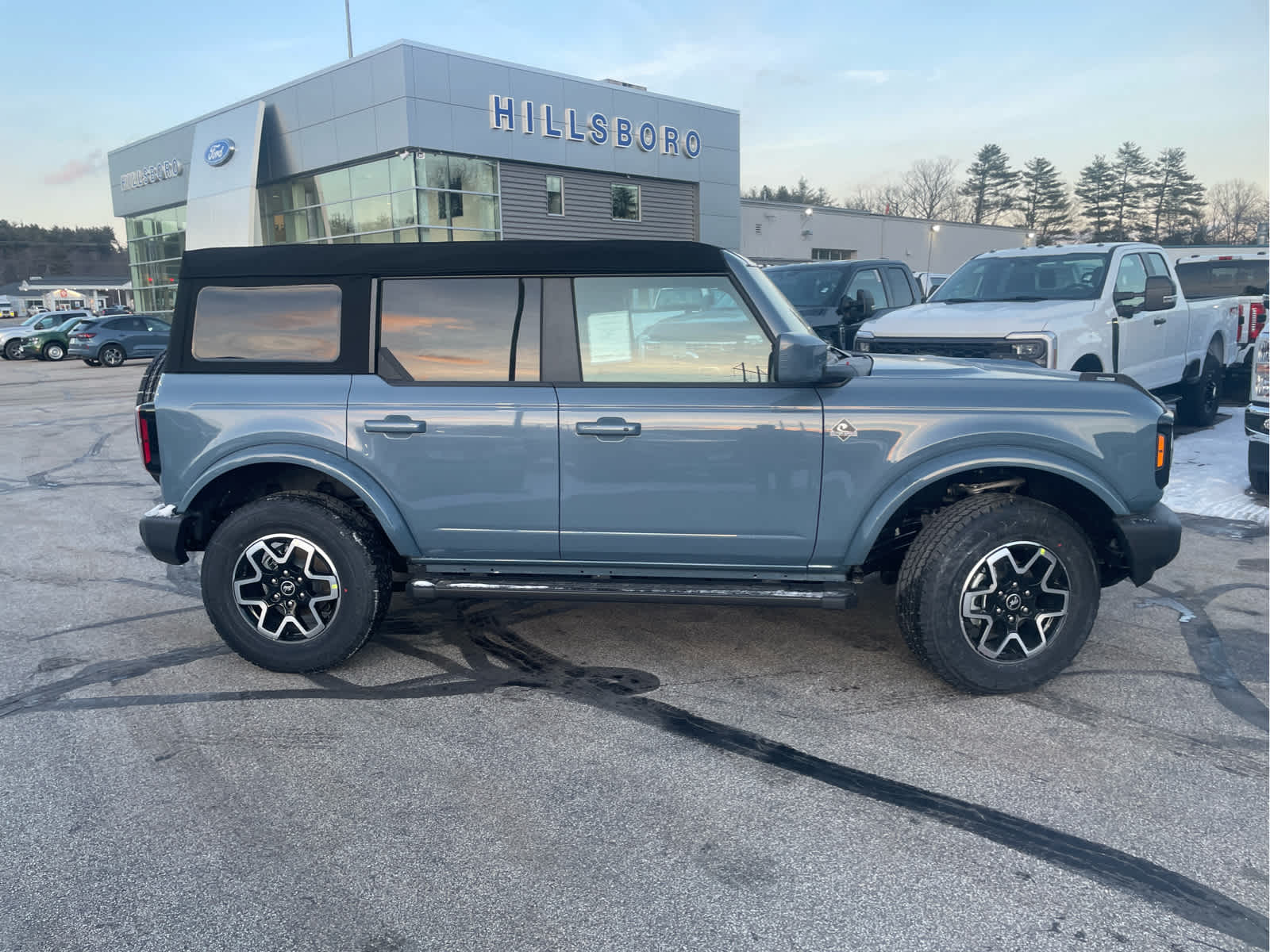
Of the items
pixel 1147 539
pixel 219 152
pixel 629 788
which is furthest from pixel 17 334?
pixel 1147 539

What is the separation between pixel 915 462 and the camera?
381 cm

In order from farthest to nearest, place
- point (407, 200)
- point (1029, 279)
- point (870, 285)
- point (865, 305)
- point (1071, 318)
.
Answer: point (407, 200) → point (870, 285) → point (865, 305) → point (1029, 279) → point (1071, 318)

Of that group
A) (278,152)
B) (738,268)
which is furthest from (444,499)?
(278,152)

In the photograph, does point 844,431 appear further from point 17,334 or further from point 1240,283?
point 17,334

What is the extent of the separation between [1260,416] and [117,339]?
29157mm

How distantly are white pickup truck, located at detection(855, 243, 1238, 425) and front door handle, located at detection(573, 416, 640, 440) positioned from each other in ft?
14.1

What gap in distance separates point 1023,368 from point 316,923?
3783 millimetres

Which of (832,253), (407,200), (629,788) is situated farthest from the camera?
(832,253)

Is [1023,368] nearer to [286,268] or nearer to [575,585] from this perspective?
[575,585]

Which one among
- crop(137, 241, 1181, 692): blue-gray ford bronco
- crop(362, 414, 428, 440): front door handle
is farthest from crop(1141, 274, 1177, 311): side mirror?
crop(362, 414, 428, 440): front door handle

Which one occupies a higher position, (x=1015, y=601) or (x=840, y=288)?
(x=840, y=288)

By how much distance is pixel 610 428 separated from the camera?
3869 mm

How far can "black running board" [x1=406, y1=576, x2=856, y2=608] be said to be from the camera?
3863 millimetres

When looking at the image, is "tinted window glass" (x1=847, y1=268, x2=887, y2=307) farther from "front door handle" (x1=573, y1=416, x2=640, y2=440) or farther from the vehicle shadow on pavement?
"front door handle" (x1=573, y1=416, x2=640, y2=440)
